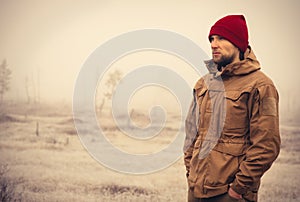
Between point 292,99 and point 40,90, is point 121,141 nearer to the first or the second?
point 40,90

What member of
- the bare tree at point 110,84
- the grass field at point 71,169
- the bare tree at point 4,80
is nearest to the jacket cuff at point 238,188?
the grass field at point 71,169

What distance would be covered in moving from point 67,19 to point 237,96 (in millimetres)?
1859

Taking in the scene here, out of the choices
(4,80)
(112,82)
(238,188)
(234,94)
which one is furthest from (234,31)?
(4,80)

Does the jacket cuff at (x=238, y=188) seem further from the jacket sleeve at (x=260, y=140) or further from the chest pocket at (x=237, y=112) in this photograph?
the chest pocket at (x=237, y=112)

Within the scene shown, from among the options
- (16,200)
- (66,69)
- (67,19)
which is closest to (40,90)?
(66,69)

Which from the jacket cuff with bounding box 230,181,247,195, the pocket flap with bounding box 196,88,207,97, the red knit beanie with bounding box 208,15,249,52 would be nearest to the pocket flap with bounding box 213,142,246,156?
the jacket cuff with bounding box 230,181,247,195

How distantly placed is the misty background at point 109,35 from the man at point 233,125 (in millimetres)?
1177

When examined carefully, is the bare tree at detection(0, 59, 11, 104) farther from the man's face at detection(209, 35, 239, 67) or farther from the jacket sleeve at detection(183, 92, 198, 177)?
the man's face at detection(209, 35, 239, 67)

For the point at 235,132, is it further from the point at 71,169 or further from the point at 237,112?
the point at 71,169

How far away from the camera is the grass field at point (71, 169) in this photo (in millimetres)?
2619

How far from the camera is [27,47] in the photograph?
3021 millimetres

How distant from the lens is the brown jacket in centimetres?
138

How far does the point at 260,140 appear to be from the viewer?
137 centimetres

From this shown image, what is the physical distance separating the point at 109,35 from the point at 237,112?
1.62 meters
